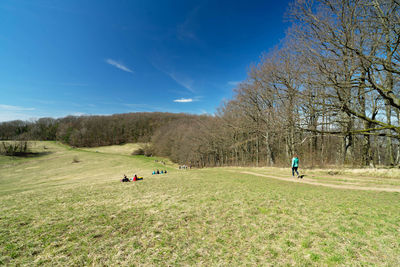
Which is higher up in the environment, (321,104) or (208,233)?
(321,104)

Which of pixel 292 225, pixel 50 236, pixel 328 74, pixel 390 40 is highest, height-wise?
pixel 390 40

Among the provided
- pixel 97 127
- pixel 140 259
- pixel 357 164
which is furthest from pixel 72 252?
pixel 97 127

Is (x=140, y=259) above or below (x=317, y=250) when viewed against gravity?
below

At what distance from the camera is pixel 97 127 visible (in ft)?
382

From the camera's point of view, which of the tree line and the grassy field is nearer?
the grassy field

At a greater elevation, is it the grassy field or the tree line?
the tree line

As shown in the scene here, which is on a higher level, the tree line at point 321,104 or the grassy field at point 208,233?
the tree line at point 321,104

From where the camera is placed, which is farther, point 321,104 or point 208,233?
point 321,104

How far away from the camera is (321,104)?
33.1 ft

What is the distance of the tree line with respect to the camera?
29.1 feet

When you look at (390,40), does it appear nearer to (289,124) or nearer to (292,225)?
(289,124)

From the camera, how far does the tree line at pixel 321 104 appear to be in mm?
8867

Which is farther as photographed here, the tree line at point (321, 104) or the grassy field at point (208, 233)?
the tree line at point (321, 104)

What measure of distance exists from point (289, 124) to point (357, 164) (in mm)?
10892
